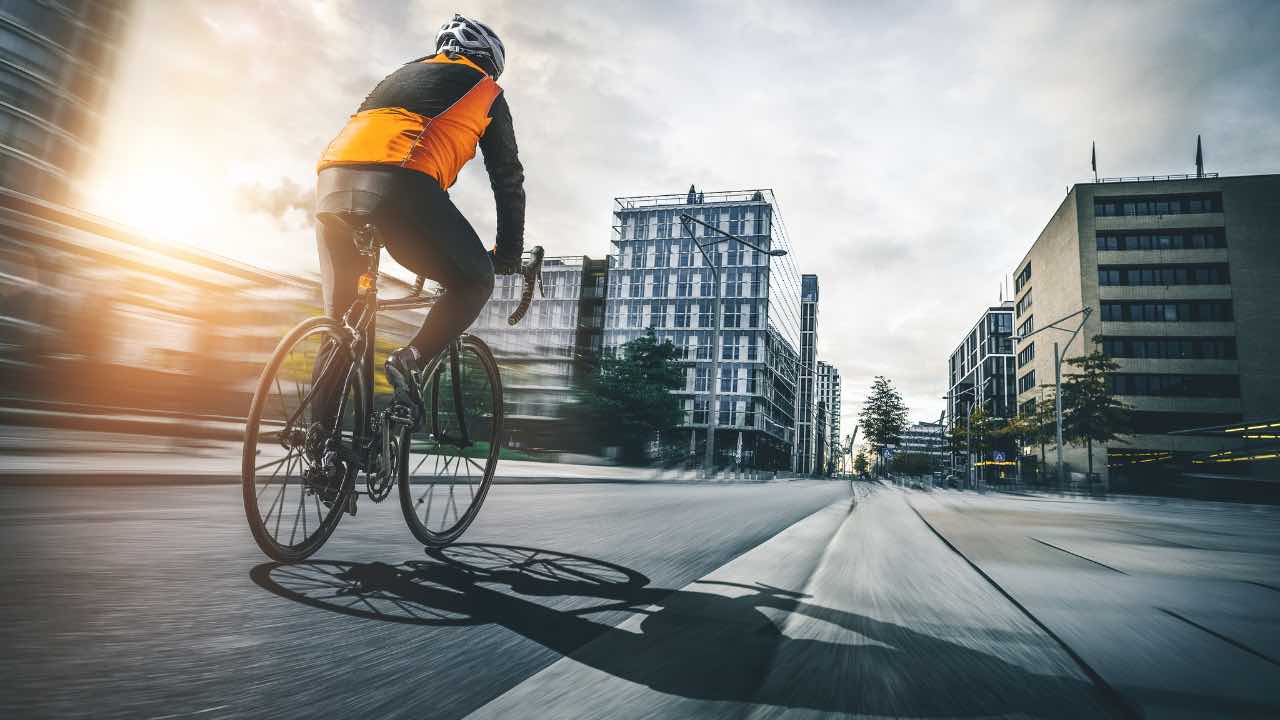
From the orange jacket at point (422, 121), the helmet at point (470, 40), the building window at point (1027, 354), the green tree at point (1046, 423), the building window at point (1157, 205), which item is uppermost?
the building window at point (1157, 205)

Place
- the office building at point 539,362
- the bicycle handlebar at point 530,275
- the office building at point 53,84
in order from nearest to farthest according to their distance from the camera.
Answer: the bicycle handlebar at point 530,275 → the office building at point 539,362 → the office building at point 53,84

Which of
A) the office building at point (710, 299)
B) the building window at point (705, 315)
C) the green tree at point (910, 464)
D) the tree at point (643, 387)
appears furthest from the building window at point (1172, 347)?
the green tree at point (910, 464)

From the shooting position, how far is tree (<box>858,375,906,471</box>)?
286 feet

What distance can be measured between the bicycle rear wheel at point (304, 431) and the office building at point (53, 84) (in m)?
57.1

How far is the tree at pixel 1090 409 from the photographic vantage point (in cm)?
3600

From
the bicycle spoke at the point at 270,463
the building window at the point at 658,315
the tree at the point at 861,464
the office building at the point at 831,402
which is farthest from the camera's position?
the office building at the point at 831,402

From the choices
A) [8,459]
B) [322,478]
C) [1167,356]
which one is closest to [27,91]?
[8,459]

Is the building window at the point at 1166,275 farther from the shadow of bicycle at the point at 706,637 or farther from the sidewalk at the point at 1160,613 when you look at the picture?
the shadow of bicycle at the point at 706,637

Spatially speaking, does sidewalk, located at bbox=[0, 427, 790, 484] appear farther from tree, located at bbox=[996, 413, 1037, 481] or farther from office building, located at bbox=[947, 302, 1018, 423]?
office building, located at bbox=[947, 302, 1018, 423]

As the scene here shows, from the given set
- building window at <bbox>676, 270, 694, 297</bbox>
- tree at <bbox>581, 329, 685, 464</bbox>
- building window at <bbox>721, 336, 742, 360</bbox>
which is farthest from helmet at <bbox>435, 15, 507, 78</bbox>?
building window at <bbox>676, 270, 694, 297</bbox>

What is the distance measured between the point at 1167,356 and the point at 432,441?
6585cm

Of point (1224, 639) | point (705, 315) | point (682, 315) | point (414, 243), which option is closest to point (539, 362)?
point (414, 243)

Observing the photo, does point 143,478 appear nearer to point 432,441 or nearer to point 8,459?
point 8,459

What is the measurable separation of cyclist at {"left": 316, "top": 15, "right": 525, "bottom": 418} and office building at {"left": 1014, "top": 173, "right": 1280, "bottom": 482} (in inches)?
2306
